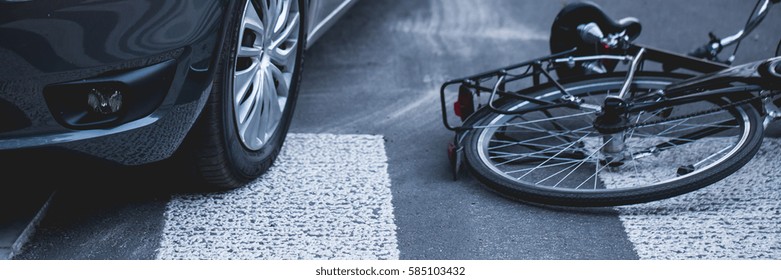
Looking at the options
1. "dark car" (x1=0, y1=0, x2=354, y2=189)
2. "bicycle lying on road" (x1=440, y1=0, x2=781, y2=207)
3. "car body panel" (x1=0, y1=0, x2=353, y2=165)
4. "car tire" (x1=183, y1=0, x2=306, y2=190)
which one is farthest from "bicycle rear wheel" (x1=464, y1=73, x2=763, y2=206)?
"car body panel" (x1=0, y1=0, x2=353, y2=165)

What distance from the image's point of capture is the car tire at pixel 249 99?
98.6 inches

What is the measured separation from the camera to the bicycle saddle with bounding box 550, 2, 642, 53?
321cm

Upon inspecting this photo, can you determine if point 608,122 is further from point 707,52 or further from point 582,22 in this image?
point 707,52

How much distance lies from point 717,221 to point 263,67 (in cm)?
143

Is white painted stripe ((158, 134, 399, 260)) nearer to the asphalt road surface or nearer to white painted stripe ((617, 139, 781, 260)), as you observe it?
the asphalt road surface

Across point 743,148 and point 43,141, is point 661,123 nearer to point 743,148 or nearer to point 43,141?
point 743,148

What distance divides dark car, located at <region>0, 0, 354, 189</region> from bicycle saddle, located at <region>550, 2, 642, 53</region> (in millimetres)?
1127

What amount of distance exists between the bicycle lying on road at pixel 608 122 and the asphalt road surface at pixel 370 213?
9 centimetres

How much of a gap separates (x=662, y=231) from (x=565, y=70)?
899 millimetres

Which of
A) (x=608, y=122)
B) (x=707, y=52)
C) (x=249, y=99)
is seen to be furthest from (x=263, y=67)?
(x=707, y=52)

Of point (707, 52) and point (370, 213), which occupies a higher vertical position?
point (707, 52)

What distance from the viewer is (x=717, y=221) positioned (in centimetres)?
262

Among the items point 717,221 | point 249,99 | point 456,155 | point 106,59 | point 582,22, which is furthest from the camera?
point 582,22

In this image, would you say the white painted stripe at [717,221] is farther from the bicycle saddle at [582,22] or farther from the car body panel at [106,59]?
the car body panel at [106,59]
